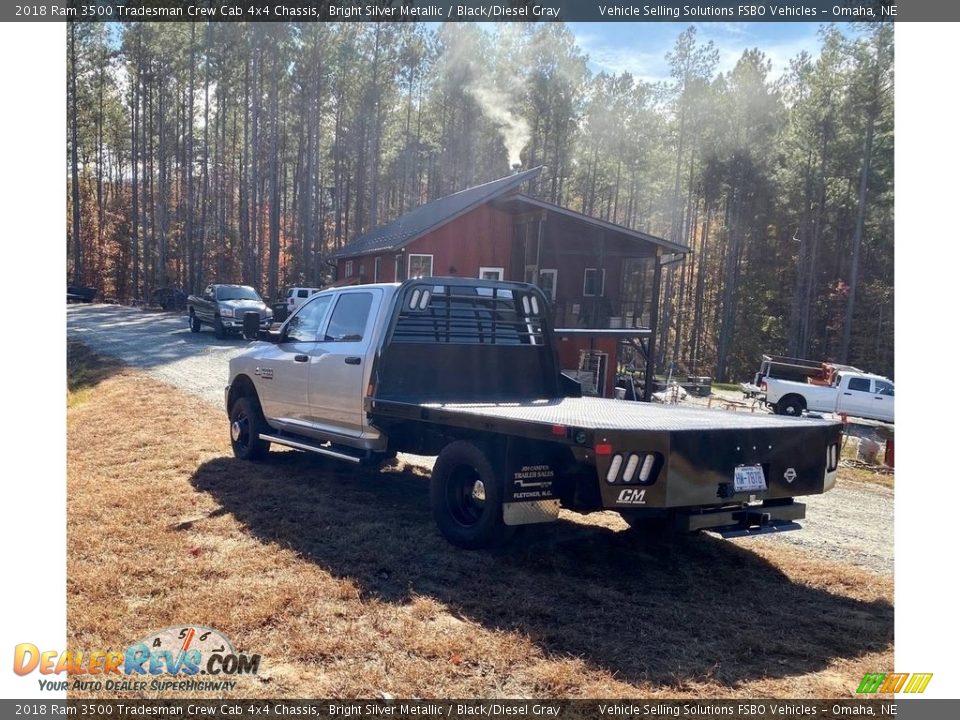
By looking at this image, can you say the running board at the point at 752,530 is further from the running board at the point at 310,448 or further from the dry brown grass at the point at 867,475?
the dry brown grass at the point at 867,475

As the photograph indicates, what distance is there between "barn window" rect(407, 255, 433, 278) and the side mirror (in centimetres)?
1606

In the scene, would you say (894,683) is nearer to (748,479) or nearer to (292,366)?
(748,479)

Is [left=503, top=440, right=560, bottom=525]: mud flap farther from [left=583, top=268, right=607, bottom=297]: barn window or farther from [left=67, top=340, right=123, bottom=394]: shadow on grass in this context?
[left=583, top=268, right=607, bottom=297]: barn window

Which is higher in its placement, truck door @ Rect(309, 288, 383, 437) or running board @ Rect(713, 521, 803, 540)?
truck door @ Rect(309, 288, 383, 437)

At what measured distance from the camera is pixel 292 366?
734 cm

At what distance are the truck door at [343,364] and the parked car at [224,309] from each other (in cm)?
1607

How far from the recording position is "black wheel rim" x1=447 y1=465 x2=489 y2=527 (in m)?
5.33

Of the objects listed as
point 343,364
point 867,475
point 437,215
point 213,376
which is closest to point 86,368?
point 213,376

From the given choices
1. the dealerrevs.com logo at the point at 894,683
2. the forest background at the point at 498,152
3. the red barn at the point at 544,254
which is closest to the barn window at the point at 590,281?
the red barn at the point at 544,254

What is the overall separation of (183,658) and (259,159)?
43365 mm

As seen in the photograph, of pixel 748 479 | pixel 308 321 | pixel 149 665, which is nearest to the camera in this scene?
pixel 149 665

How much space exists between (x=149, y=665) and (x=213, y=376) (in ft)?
39.5

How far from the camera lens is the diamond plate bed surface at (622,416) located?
459cm
